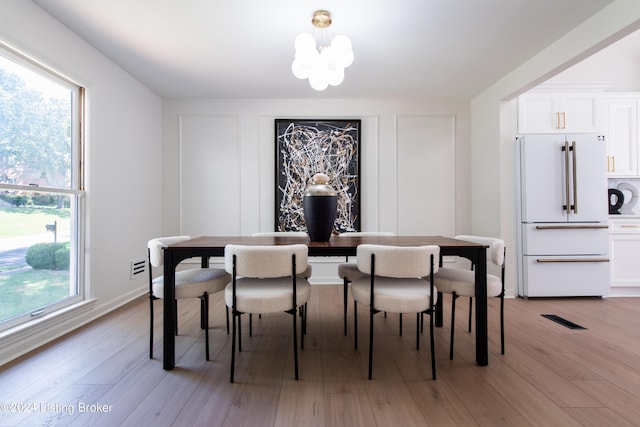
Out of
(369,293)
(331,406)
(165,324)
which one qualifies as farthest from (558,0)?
(165,324)

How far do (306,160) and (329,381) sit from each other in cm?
280

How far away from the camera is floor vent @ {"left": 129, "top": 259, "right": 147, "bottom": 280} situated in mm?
3180

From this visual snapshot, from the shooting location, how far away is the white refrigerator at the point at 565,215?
123 inches

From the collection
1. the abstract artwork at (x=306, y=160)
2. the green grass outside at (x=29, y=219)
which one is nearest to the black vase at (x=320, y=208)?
the abstract artwork at (x=306, y=160)

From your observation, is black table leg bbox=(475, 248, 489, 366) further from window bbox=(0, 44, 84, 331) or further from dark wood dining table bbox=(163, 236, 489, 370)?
window bbox=(0, 44, 84, 331)

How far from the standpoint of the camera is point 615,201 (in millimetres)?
3520

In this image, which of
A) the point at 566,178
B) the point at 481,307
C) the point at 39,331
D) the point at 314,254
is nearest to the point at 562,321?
the point at 481,307

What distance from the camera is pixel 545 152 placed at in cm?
319

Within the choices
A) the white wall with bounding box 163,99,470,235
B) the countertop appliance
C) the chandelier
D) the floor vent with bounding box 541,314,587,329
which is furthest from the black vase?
the countertop appliance

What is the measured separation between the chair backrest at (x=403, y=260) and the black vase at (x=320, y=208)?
610 mm

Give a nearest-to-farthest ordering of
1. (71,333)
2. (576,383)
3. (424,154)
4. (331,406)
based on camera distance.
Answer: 1. (331,406)
2. (576,383)
3. (71,333)
4. (424,154)

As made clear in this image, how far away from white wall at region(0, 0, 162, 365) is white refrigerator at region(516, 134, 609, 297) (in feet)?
15.0

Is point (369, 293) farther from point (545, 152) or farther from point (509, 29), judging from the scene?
point (545, 152)

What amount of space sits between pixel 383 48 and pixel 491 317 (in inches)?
110
